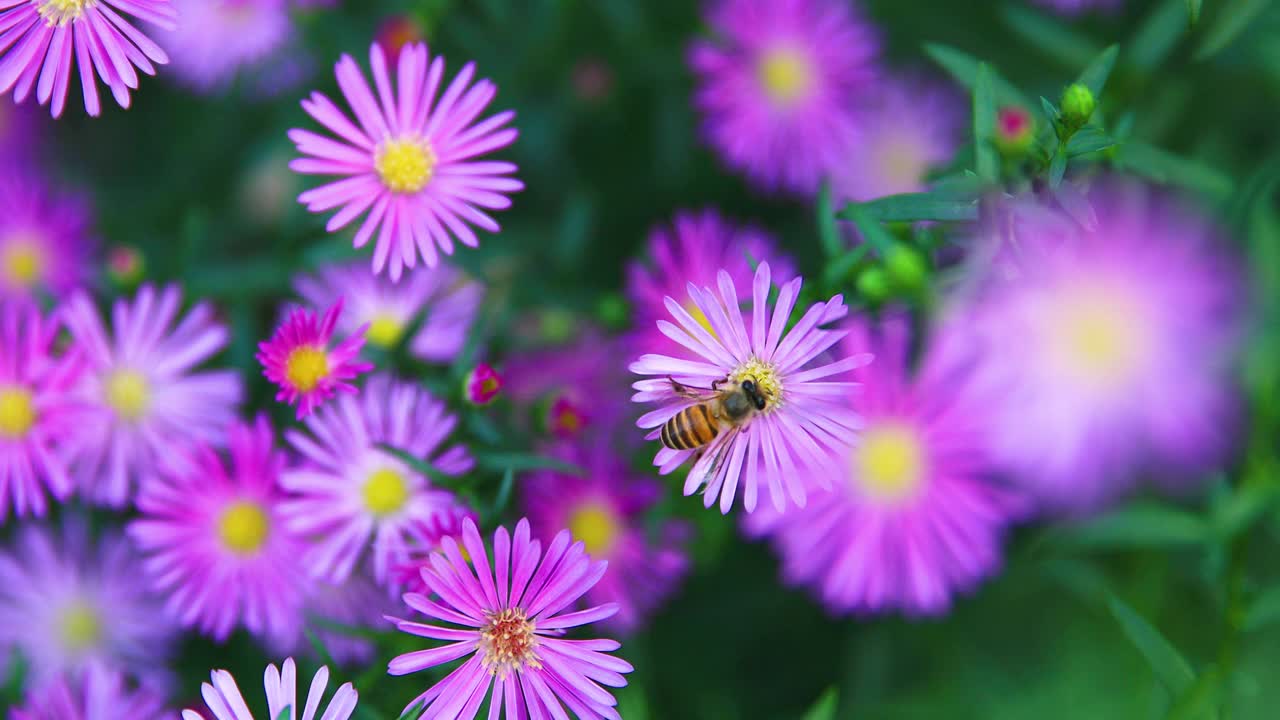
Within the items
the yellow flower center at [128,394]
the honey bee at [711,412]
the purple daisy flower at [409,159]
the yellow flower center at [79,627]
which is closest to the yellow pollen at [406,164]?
the purple daisy flower at [409,159]

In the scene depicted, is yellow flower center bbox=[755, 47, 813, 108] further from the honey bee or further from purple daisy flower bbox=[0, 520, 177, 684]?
purple daisy flower bbox=[0, 520, 177, 684]

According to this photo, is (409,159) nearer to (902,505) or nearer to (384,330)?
(384,330)

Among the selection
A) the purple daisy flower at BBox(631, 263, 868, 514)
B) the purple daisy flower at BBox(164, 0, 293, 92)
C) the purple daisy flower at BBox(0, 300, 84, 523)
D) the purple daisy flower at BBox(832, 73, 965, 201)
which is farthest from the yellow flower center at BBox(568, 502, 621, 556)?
the purple daisy flower at BBox(164, 0, 293, 92)

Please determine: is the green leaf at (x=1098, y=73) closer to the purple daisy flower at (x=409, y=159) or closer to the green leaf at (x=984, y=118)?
the green leaf at (x=984, y=118)

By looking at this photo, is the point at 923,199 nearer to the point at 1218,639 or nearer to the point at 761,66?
the point at 761,66

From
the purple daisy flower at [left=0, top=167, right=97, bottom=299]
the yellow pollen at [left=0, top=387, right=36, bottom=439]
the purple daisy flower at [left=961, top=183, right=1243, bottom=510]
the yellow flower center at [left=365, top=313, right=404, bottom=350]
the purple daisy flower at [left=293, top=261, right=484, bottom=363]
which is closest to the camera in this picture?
the yellow pollen at [left=0, top=387, right=36, bottom=439]
